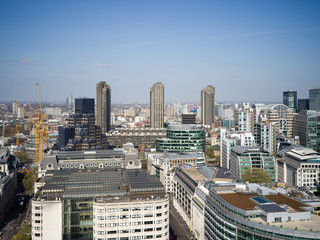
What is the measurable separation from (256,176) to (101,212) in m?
41.3

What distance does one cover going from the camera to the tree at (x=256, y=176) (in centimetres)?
7481

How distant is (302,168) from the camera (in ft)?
242

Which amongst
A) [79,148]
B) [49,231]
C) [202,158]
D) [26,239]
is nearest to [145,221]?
[49,231]

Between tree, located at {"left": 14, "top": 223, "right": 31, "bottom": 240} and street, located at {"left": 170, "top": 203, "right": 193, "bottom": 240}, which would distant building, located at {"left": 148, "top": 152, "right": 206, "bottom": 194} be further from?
tree, located at {"left": 14, "top": 223, "right": 31, "bottom": 240}

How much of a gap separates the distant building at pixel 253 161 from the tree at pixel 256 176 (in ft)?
5.73

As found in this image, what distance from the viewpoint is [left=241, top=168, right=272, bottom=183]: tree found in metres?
74.8

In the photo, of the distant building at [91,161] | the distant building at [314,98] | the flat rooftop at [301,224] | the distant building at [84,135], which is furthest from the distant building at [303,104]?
the flat rooftop at [301,224]

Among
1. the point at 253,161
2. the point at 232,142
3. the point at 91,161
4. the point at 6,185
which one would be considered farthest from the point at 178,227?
the point at 232,142

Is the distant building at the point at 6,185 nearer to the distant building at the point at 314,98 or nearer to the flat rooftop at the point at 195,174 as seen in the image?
the flat rooftop at the point at 195,174

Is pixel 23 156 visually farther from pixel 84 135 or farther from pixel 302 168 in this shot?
pixel 302 168

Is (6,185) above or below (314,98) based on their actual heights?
below

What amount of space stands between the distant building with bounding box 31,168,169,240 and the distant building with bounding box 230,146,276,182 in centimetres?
3457

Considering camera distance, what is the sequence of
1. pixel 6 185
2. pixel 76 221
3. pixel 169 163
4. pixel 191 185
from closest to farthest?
pixel 76 221 → pixel 191 185 → pixel 6 185 → pixel 169 163

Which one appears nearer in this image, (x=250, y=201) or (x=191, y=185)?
(x=250, y=201)
